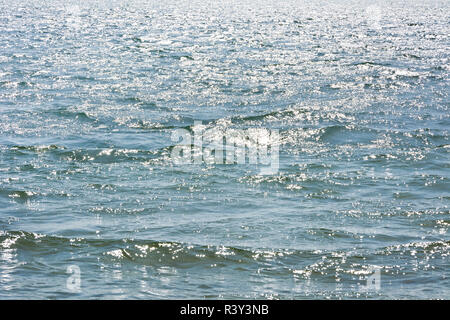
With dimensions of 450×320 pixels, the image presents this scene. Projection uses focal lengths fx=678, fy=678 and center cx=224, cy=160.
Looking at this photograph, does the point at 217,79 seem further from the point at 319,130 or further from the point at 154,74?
the point at 319,130

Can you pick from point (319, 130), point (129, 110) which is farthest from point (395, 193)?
point (129, 110)

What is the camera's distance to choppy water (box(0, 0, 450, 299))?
9.23 meters

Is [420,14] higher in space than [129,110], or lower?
higher

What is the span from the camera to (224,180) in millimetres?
12961

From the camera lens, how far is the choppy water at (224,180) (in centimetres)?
923

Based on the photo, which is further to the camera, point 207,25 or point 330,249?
point 207,25

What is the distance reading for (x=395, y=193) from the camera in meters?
12.3

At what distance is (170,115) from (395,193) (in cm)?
741

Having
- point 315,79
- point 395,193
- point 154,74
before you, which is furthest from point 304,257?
point 154,74

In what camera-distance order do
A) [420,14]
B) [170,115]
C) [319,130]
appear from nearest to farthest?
[319,130], [170,115], [420,14]

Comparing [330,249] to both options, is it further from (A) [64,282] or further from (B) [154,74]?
(B) [154,74]

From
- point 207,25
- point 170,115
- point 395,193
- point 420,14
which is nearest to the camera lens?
point 395,193

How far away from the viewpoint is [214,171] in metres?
13.5
